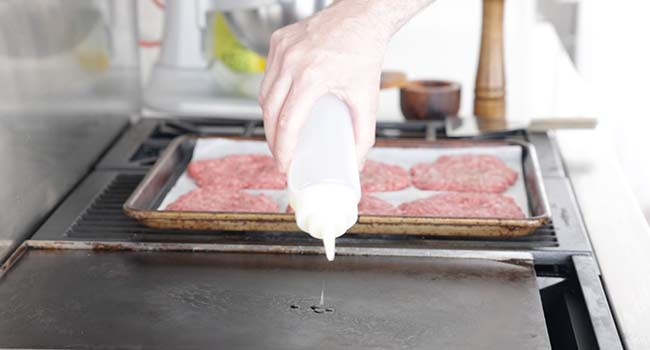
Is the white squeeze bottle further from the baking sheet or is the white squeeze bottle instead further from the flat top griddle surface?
the baking sheet

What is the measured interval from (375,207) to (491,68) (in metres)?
0.63

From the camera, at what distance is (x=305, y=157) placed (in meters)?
0.94

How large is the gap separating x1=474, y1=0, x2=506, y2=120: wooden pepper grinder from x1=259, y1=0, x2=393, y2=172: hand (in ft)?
2.89

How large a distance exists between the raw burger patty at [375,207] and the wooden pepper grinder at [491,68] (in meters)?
0.54

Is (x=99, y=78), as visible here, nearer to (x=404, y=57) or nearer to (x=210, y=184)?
(x=210, y=184)

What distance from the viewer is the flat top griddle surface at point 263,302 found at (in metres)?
1.00

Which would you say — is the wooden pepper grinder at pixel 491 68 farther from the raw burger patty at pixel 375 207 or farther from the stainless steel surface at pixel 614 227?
the raw burger patty at pixel 375 207

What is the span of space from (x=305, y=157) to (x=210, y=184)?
0.64 meters

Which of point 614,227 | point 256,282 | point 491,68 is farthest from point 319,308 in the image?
point 491,68

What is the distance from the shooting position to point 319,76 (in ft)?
3.23

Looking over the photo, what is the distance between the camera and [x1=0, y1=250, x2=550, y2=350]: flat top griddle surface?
100 cm

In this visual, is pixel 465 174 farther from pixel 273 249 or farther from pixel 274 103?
pixel 274 103

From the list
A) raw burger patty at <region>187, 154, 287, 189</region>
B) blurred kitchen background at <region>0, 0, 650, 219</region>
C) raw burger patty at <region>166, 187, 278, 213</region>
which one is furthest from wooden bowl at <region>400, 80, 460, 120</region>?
raw burger patty at <region>166, 187, 278, 213</region>

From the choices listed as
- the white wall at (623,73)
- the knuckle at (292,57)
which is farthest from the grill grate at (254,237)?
the white wall at (623,73)
